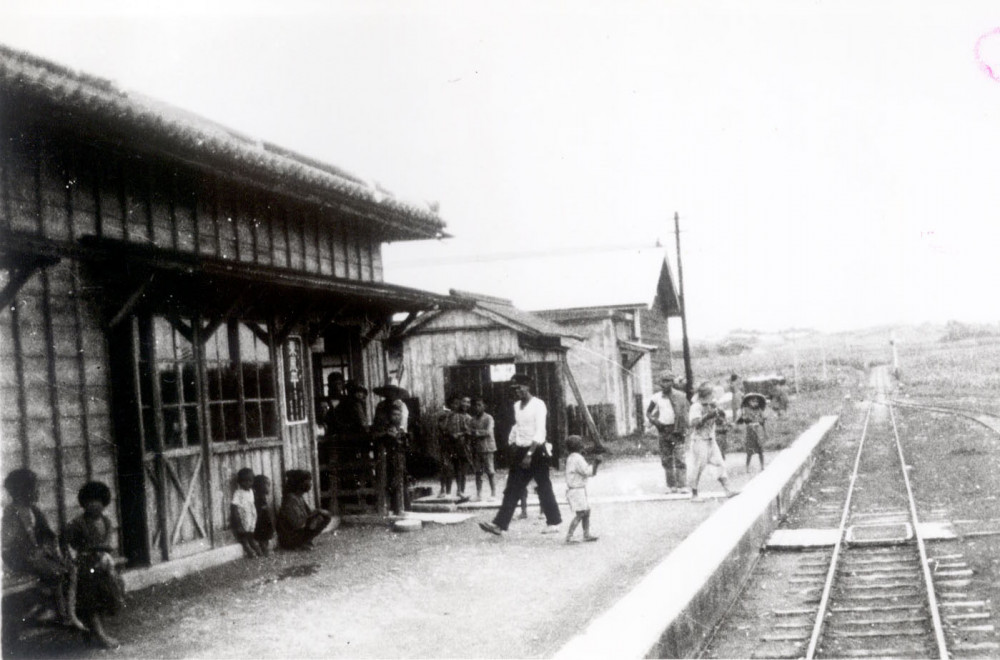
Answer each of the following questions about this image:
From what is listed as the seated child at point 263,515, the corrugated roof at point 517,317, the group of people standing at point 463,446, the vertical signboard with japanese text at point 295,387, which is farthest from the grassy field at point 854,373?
the seated child at point 263,515

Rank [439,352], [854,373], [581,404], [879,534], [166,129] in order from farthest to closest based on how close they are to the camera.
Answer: [854,373] < [581,404] < [439,352] < [879,534] < [166,129]

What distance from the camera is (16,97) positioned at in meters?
6.30

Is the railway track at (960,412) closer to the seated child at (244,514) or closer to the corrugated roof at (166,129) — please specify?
the corrugated roof at (166,129)

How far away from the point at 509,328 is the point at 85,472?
12854mm

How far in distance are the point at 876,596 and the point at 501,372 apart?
12.2 meters

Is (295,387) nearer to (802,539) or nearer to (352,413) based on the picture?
(352,413)

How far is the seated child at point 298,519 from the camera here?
9.46 metres

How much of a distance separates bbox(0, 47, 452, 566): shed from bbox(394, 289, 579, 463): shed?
328 inches

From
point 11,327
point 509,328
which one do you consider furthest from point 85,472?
point 509,328

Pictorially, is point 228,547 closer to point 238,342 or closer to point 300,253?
point 238,342

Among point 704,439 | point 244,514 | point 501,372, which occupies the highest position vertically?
point 501,372

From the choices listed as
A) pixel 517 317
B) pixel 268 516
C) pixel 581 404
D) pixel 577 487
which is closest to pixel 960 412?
pixel 581 404

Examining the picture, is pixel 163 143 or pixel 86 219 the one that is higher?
pixel 163 143

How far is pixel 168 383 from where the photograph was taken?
27.7 feet
